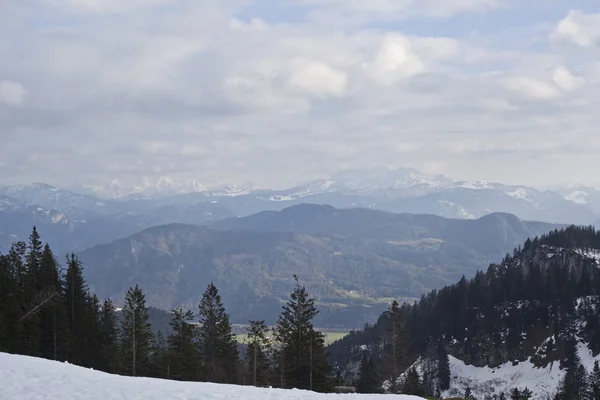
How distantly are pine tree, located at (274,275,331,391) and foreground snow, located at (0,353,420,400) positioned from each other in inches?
1221

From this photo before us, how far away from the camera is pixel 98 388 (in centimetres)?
2930

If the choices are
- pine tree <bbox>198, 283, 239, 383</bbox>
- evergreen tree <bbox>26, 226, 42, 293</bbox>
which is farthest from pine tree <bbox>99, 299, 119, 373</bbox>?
evergreen tree <bbox>26, 226, 42, 293</bbox>

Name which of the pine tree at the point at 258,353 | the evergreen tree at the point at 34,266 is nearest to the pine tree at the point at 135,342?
the evergreen tree at the point at 34,266

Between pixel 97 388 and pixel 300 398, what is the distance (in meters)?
9.51

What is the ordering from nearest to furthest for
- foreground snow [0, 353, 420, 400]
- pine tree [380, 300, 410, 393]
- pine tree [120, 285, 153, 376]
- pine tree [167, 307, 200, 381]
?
foreground snow [0, 353, 420, 400]
pine tree [167, 307, 200, 381]
pine tree [120, 285, 153, 376]
pine tree [380, 300, 410, 393]

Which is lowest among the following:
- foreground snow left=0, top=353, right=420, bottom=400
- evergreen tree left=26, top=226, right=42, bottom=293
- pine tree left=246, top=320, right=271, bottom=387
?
pine tree left=246, top=320, right=271, bottom=387

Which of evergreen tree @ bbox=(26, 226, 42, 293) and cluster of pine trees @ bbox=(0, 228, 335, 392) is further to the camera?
evergreen tree @ bbox=(26, 226, 42, 293)

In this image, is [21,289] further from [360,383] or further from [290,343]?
[360,383]

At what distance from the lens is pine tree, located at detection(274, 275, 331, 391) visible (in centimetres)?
6531

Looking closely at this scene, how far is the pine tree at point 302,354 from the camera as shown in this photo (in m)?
65.3

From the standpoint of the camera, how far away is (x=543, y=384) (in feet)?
649

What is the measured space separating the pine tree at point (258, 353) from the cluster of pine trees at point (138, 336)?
14cm

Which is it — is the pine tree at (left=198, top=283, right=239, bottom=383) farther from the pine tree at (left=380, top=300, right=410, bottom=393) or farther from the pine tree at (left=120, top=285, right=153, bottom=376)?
the pine tree at (left=380, top=300, right=410, bottom=393)

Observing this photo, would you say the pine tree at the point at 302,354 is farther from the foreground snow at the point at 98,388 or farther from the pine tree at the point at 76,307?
the foreground snow at the point at 98,388
